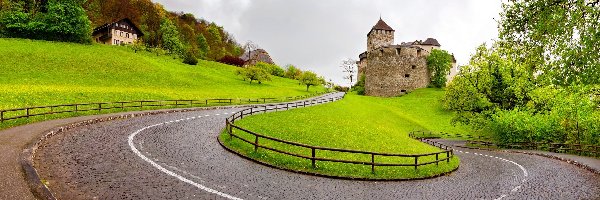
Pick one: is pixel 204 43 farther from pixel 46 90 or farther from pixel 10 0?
pixel 46 90

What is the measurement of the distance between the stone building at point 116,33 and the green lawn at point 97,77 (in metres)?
13.3

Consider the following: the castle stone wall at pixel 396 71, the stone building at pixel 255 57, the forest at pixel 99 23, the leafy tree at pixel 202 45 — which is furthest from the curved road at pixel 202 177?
the stone building at pixel 255 57

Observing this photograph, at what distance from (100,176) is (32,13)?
258 ft

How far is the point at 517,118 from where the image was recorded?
124ft

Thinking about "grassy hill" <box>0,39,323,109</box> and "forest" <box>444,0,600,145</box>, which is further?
"grassy hill" <box>0,39,323,109</box>

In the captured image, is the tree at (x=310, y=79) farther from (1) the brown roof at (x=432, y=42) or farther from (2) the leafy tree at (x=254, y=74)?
(1) the brown roof at (x=432, y=42)

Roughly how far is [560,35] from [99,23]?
360 feet

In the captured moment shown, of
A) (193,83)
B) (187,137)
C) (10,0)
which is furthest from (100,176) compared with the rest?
(10,0)

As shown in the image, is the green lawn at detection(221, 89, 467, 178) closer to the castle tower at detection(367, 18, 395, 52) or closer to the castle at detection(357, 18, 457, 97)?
the castle at detection(357, 18, 457, 97)

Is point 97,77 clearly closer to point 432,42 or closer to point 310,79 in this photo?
point 310,79

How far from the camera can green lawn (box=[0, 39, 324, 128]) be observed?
41.8 m

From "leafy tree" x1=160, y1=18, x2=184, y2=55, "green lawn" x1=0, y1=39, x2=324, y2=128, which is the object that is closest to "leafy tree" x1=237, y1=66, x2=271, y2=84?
"green lawn" x1=0, y1=39, x2=324, y2=128

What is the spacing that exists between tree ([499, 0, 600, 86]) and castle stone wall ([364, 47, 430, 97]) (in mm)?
81435

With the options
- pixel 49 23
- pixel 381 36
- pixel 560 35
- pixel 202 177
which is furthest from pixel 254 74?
pixel 560 35
